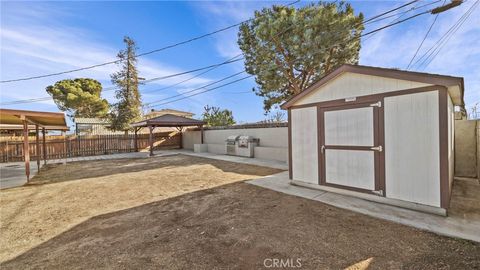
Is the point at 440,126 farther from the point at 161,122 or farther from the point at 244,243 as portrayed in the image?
the point at 161,122

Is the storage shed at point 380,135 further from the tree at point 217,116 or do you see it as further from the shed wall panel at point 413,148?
the tree at point 217,116

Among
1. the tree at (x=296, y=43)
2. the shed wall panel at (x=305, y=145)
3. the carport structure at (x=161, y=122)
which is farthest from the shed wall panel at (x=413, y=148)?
the carport structure at (x=161, y=122)

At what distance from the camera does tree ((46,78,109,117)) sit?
20641mm

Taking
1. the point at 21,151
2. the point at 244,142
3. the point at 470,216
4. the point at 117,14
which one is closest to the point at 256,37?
the point at 244,142

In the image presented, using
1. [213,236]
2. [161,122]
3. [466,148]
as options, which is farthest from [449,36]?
[161,122]

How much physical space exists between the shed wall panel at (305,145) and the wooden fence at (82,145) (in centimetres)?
1350

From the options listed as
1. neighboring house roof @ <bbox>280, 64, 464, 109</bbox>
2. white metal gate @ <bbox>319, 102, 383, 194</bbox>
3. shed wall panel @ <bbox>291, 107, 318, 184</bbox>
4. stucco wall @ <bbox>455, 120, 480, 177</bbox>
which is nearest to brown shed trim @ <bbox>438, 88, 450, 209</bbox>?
neighboring house roof @ <bbox>280, 64, 464, 109</bbox>

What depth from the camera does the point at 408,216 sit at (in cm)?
296

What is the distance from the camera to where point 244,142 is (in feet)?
33.8

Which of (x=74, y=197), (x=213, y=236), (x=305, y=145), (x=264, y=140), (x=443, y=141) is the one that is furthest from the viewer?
(x=264, y=140)

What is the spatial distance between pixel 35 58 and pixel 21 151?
554cm

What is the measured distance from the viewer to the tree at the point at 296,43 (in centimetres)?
932

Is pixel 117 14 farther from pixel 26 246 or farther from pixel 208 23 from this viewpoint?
pixel 26 246

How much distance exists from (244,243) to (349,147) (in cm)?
283
